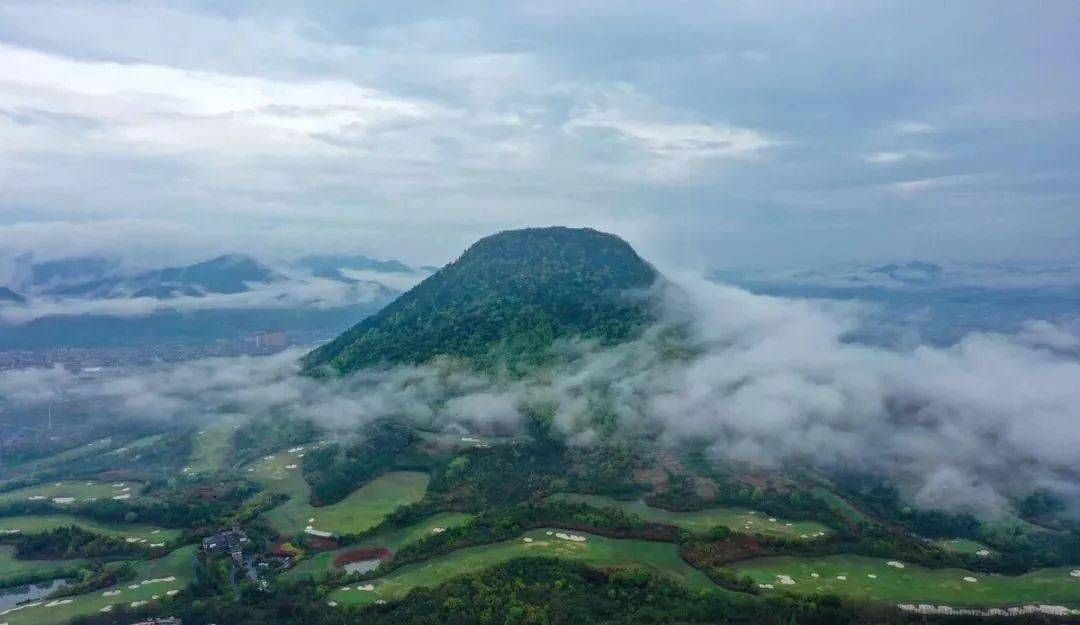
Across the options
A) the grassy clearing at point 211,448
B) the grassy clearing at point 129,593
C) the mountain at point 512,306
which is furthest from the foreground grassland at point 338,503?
the mountain at point 512,306

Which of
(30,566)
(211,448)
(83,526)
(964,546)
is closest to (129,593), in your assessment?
(30,566)

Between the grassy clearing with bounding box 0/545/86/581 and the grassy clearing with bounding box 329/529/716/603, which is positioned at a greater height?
the grassy clearing with bounding box 329/529/716/603

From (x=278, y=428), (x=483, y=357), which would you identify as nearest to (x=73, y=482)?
(x=278, y=428)

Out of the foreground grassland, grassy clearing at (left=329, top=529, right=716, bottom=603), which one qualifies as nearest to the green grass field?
grassy clearing at (left=329, top=529, right=716, bottom=603)

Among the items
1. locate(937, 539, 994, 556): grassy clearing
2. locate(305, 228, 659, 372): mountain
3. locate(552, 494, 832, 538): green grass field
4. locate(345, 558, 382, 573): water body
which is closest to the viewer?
locate(345, 558, 382, 573): water body

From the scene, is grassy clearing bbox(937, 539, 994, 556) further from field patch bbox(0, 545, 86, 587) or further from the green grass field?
field patch bbox(0, 545, 86, 587)

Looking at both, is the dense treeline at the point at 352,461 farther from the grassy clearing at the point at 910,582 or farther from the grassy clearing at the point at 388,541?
the grassy clearing at the point at 910,582
